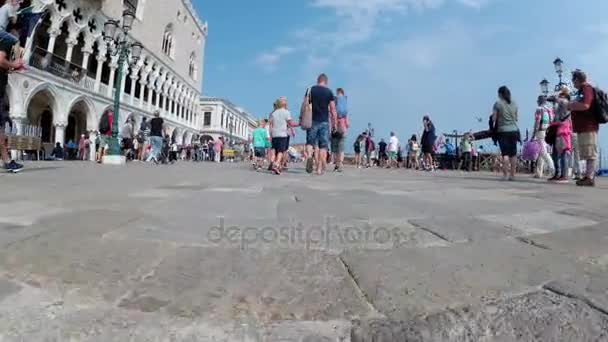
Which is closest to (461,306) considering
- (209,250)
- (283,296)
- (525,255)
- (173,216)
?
(283,296)

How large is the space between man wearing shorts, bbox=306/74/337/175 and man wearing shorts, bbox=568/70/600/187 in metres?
4.07

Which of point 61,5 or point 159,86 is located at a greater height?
point 61,5

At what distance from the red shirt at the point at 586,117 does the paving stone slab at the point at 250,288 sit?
20.5ft

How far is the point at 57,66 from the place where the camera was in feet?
68.0

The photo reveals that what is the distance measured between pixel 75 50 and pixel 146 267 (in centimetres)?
2990

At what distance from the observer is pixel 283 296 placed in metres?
1.09

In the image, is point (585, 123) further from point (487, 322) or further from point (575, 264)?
point (487, 322)

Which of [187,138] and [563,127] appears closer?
[563,127]

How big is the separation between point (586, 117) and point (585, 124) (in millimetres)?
114

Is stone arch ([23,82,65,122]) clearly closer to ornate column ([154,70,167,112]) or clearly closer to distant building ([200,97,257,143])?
ornate column ([154,70,167,112])

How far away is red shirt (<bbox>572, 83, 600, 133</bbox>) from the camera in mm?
5590

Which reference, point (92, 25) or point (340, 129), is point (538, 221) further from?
point (92, 25)

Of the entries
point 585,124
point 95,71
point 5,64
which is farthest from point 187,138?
point 585,124

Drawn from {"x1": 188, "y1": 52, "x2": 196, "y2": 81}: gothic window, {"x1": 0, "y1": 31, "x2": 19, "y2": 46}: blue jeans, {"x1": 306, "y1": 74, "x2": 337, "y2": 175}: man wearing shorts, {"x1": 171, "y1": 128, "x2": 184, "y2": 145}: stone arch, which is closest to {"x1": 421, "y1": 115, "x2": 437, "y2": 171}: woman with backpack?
{"x1": 306, "y1": 74, "x2": 337, "y2": 175}: man wearing shorts
